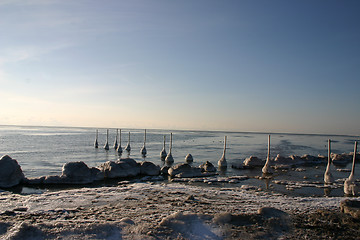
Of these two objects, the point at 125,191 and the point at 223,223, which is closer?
the point at 223,223

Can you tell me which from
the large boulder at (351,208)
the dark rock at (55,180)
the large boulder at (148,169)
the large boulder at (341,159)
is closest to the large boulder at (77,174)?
the dark rock at (55,180)

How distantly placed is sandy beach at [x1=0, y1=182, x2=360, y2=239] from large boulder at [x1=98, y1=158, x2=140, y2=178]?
10155 mm

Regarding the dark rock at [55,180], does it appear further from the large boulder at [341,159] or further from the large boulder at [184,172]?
the large boulder at [341,159]

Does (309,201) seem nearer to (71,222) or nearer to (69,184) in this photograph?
(71,222)

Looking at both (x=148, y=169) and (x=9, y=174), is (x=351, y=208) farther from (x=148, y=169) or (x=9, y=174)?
(x=9, y=174)

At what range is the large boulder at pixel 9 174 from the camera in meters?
25.4

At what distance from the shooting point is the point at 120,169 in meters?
32.2

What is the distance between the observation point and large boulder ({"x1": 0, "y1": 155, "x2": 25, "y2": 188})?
2538 cm

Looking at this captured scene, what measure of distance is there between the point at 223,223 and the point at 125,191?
1240cm

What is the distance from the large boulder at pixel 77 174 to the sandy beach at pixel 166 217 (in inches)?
270

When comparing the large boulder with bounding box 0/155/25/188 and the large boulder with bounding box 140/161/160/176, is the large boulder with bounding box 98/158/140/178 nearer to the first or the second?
the large boulder with bounding box 140/161/160/176

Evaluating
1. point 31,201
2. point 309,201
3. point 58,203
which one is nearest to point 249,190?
point 309,201

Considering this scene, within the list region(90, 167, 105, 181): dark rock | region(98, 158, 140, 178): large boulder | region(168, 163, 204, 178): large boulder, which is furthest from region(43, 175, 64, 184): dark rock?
region(168, 163, 204, 178): large boulder

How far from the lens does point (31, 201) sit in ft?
61.0
